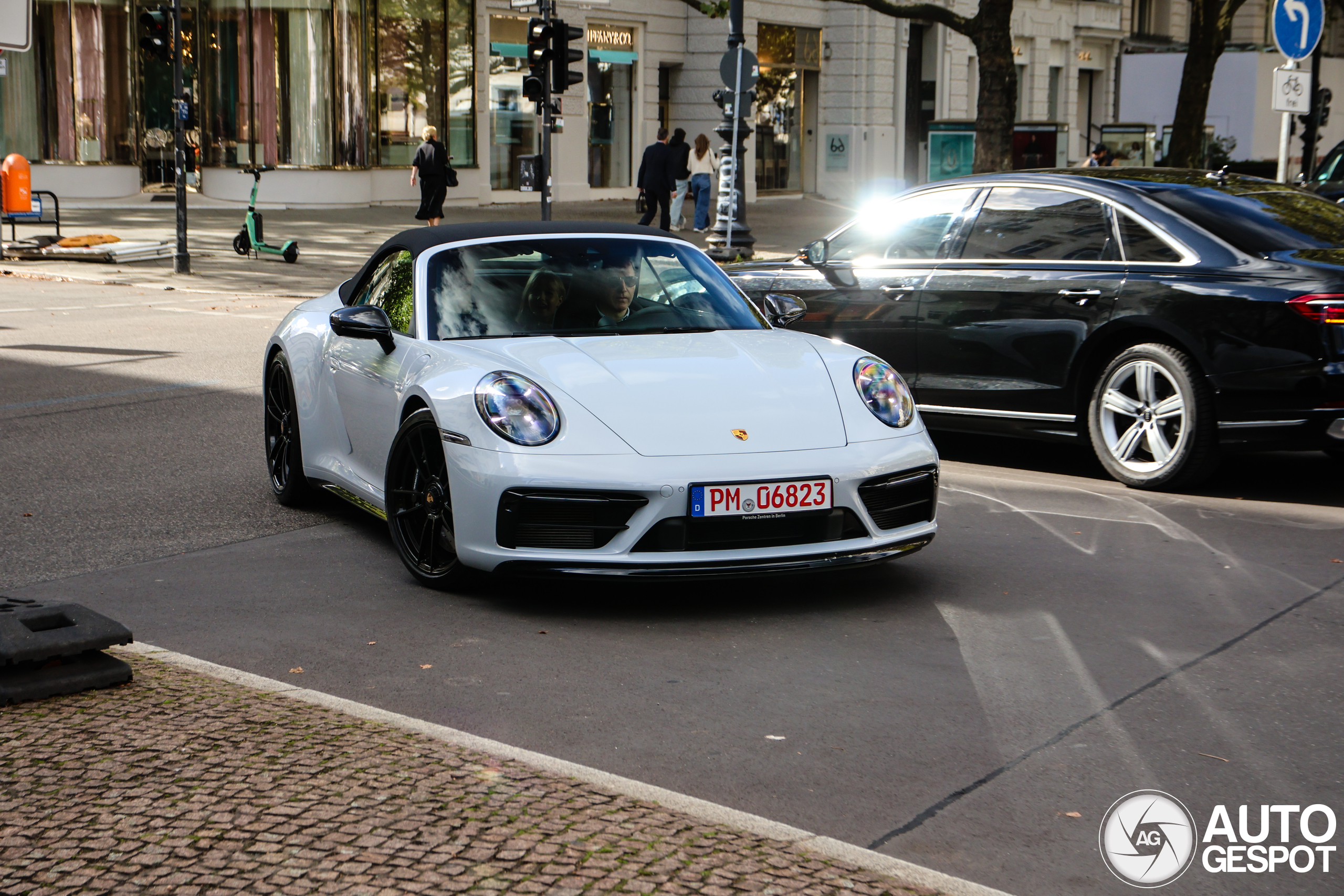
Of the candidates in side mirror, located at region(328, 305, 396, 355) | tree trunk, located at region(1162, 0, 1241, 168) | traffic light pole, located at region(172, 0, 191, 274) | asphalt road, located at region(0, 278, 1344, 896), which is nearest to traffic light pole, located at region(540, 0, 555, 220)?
traffic light pole, located at region(172, 0, 191, 274)

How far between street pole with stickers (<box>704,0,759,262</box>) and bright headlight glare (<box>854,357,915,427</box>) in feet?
46.7

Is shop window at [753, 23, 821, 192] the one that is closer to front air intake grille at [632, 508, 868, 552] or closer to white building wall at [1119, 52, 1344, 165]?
white building wall at [1119, 52, 1344, 165]

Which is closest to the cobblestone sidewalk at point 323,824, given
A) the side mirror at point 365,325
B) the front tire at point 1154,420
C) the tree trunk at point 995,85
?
the side mirror at point 365,325

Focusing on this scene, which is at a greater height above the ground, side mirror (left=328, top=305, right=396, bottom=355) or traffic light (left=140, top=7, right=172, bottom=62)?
traffic light (left=140, top=7, right=172, bottom=62)

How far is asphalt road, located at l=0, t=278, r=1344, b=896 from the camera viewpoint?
12.7 feet

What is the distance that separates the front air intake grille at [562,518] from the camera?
532 cm

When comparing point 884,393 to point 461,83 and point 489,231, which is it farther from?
point 461,83

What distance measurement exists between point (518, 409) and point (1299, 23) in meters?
9.78

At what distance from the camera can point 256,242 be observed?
2303 cm

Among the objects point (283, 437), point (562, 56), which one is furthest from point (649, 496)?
point (562, 56)

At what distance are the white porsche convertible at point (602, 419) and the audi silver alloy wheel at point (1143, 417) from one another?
191 centimetres

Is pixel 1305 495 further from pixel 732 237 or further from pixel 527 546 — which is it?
pixel 732 237

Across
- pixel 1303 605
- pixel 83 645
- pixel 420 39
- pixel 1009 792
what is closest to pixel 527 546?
pixel 83 645

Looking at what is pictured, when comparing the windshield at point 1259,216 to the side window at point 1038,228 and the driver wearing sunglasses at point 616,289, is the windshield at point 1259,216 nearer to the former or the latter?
the side window at point 1038,228
